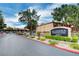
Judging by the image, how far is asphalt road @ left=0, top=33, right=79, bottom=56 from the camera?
5414 mm

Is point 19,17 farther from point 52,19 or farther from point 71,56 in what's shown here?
point 71,56

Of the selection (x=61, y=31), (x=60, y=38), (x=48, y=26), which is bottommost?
(x=60, y=38)

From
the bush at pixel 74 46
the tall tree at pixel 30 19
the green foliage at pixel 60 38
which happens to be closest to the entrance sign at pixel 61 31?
the green foliage at pixel 60 38

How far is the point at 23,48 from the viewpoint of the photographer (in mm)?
5543

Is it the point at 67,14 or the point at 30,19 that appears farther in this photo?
the point at 30,19

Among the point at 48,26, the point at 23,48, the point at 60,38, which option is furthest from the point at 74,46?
the point at 23,48

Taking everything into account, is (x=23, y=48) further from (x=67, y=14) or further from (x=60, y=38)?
(x=67, y=14)

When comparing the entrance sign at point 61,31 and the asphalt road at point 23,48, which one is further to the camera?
the entrance sign at point 61,31

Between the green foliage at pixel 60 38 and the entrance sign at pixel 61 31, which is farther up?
the entrance sign at pixel 61 31

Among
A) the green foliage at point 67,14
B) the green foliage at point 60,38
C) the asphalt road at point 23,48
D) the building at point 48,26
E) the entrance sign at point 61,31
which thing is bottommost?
the asphalt road at point 23,48

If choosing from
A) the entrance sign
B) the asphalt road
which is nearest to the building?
the entrance sign

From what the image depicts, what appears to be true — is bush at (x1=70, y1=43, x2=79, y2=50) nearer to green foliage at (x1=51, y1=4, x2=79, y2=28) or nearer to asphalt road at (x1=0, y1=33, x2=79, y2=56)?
asphalt road at (x1=0, y1=33, x2=79, y2=56)

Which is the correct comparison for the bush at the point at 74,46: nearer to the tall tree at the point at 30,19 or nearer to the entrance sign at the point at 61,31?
the entrance sign at the point at 61,31

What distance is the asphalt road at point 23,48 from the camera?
5.41 metres
